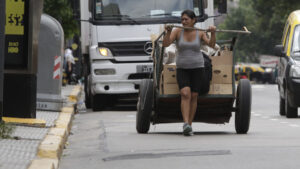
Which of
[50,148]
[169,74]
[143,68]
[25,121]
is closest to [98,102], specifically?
[143,68]

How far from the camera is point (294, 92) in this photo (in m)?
17.5

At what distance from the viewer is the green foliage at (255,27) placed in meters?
79.2

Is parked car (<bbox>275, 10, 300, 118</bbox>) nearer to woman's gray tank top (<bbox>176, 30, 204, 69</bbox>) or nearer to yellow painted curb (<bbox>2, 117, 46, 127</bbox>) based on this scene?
woman's gray tank top (<bbox>176, 30, 204, 69</bbox>)

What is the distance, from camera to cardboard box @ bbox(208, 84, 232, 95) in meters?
12.6

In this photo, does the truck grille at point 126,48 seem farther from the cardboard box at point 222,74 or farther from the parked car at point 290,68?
the cardboard box at point 222,74

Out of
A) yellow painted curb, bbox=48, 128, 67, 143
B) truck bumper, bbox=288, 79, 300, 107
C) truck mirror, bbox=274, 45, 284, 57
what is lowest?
yellow painted curb, bbox=48, 128, 67, 143

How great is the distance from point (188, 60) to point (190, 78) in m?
0.27

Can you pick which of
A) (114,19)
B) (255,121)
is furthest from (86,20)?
(255,121)

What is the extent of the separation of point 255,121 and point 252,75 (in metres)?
58.0

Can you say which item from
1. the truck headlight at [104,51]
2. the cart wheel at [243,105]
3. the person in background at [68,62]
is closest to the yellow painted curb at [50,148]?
the cart wheel at [243,105]

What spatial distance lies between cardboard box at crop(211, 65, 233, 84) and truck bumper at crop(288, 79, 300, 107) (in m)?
5.01

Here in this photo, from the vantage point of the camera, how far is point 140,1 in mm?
20406

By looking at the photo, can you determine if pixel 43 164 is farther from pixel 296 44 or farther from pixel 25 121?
pixel 296 44

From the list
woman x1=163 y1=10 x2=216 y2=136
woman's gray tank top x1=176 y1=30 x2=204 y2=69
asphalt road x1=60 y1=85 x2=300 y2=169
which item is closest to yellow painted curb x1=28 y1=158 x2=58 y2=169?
asphalt road x1=60 y1=85 x2=300 y2=169
